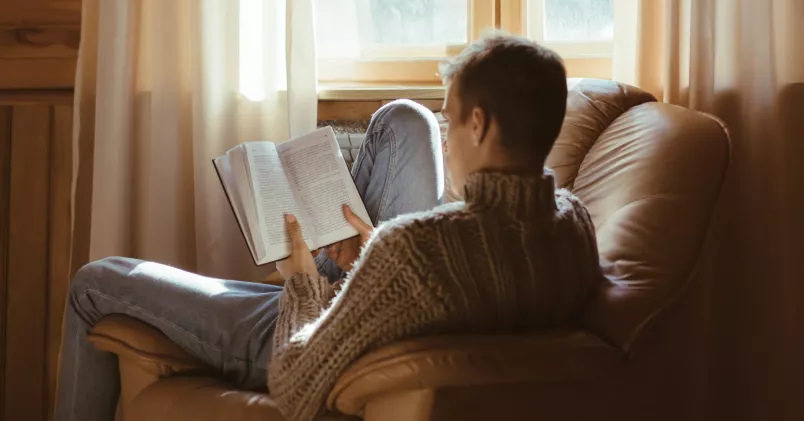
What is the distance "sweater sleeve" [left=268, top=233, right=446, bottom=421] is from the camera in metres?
1.05

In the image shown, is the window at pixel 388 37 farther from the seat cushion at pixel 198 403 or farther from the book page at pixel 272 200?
the seat cushion at pixel 198 403

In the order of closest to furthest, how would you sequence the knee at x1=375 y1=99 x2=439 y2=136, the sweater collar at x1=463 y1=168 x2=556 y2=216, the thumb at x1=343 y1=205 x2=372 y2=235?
1. the sweater collar at x1=463 y1=168 x2=556 y2=216
2. the thumb at x1=343 y1=205 x2=372 y2=235
3. the knee at x1=375 y1=99 x2=439 y2=136

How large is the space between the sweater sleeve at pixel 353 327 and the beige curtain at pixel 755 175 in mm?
1099

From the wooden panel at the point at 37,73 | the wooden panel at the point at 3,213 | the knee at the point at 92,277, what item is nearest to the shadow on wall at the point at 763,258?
the knee at the point at 92,277

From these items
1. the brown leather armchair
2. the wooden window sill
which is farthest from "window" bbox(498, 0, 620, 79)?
the brown leather armchair

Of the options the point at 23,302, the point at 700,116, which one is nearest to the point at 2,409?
the point at 23,302

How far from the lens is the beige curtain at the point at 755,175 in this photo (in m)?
1.80

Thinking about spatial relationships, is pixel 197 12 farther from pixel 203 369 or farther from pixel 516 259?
pixel 516 259

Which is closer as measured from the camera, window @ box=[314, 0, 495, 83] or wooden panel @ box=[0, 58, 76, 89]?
wooden panel @ box=[0, 58, 76, 89]

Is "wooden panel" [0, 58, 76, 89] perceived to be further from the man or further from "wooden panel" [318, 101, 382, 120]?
the man

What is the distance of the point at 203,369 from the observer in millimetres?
1412

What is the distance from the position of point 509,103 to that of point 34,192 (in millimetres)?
1617

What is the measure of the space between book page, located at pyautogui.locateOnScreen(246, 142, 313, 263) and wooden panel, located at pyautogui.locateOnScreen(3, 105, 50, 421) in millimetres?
972

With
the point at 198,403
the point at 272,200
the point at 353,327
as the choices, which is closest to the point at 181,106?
the point at 272,200
